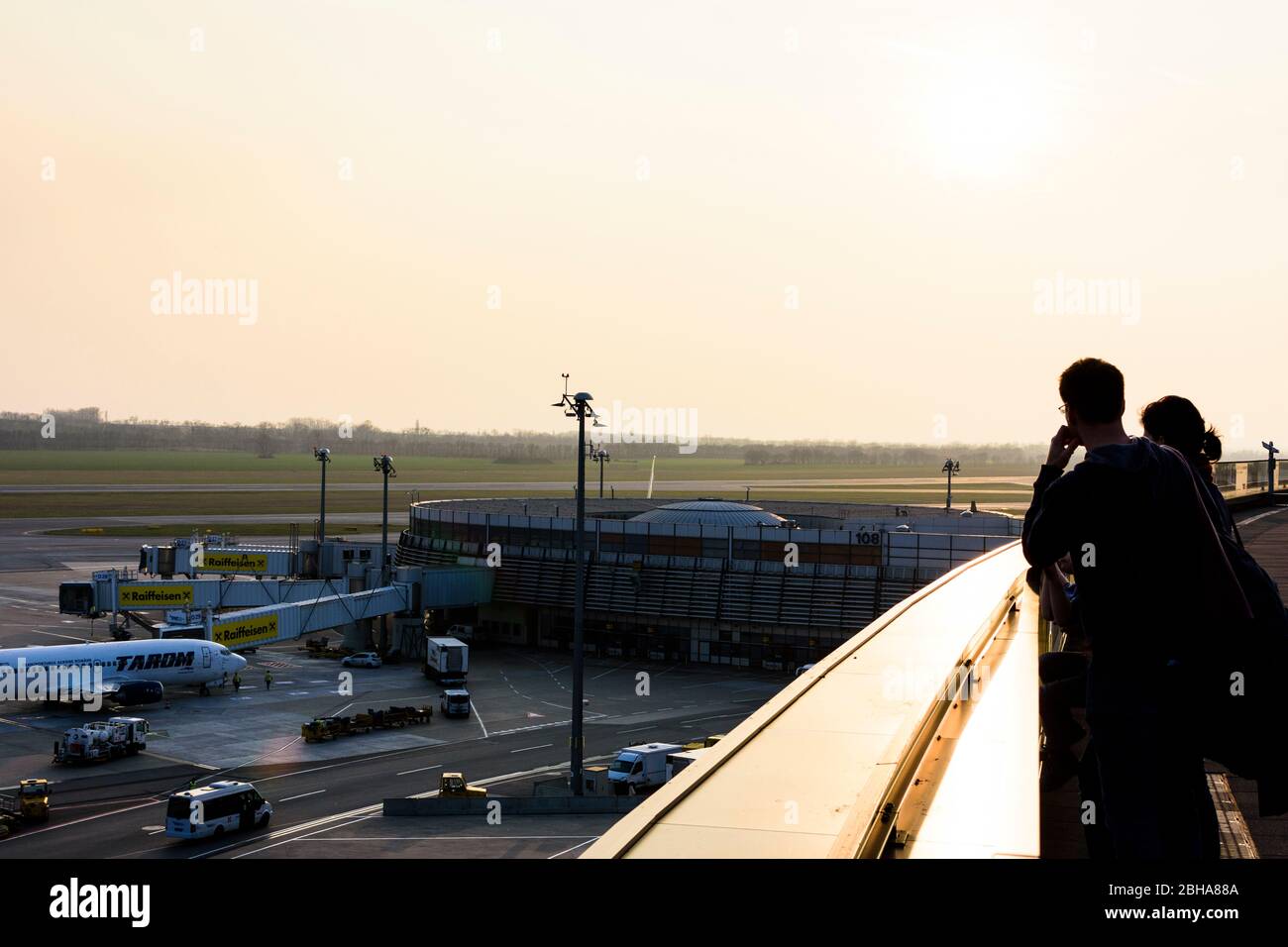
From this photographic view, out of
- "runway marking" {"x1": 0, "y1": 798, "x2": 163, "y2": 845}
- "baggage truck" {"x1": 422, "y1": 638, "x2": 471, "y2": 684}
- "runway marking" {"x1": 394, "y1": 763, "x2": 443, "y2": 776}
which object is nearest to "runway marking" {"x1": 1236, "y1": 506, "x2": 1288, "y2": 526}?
"runway marking" {"x1": 394, "y1": 763, "x2": 443, "y2": 776}

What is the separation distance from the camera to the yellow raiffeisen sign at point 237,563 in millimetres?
95312

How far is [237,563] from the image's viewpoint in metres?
96.4

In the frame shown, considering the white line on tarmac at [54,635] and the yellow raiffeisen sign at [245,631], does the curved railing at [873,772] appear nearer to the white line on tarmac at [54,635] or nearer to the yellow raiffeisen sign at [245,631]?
the yellow raiffeisen sign at [245,631]

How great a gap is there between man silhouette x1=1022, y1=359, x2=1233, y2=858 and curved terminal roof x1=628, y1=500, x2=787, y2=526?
83.3 metres

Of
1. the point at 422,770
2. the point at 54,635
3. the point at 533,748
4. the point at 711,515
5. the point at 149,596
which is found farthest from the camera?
the point at 711,515

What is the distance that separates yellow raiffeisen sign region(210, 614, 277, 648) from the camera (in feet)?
245

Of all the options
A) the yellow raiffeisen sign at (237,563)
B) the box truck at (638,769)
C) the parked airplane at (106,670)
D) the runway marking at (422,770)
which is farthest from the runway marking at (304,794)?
the yellow raiffeisen sign at (237,563)

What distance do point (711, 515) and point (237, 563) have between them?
39093mm

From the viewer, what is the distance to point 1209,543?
219 inches

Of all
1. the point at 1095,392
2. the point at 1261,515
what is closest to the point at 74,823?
the point at 1261,515

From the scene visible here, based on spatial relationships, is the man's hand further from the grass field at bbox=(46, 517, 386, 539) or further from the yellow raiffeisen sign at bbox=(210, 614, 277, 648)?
the grass field at bbox=(46, 517, 386, 539)

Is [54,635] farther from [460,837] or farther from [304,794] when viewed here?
[460,837]

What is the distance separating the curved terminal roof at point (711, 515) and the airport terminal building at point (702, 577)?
173 millimetres
